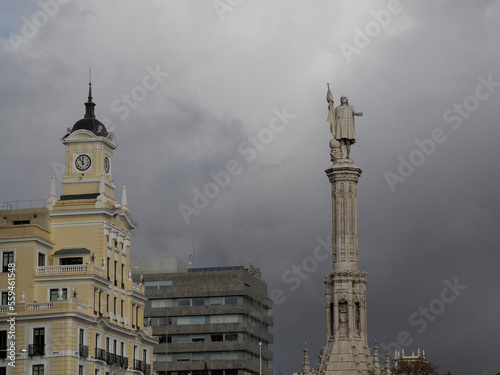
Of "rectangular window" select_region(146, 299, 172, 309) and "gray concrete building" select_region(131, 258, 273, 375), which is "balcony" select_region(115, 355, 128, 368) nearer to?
"gray concrete building" select_region(131, 258, 273, 375)

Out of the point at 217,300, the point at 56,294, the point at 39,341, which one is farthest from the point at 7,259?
the point at 217,300

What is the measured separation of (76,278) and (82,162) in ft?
43.1

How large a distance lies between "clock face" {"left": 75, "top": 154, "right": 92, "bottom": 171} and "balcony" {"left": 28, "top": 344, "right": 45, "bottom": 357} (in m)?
19.7

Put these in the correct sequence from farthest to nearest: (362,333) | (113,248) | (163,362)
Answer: (163,362) < (113,248) < (362,333)

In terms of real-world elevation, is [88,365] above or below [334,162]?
below

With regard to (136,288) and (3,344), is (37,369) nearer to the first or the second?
(3,344)

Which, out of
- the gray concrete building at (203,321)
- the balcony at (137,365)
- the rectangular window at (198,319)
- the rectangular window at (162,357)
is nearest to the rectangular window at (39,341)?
the balcony at (137,365)

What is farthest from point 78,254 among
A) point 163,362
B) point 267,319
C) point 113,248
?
point 267,319

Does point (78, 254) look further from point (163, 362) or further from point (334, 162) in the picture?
point (163, 362)

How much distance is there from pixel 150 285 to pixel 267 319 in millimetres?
21932

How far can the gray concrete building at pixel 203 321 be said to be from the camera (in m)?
166

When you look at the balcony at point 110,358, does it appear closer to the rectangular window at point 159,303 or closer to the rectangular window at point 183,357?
the rectangular window at point 183,357

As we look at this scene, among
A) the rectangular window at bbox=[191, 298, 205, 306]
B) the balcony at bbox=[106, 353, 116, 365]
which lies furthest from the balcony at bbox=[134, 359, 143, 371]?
the rectangular window at bbox=[191, 298, 205, 306]

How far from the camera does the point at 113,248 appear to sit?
11256 cm
